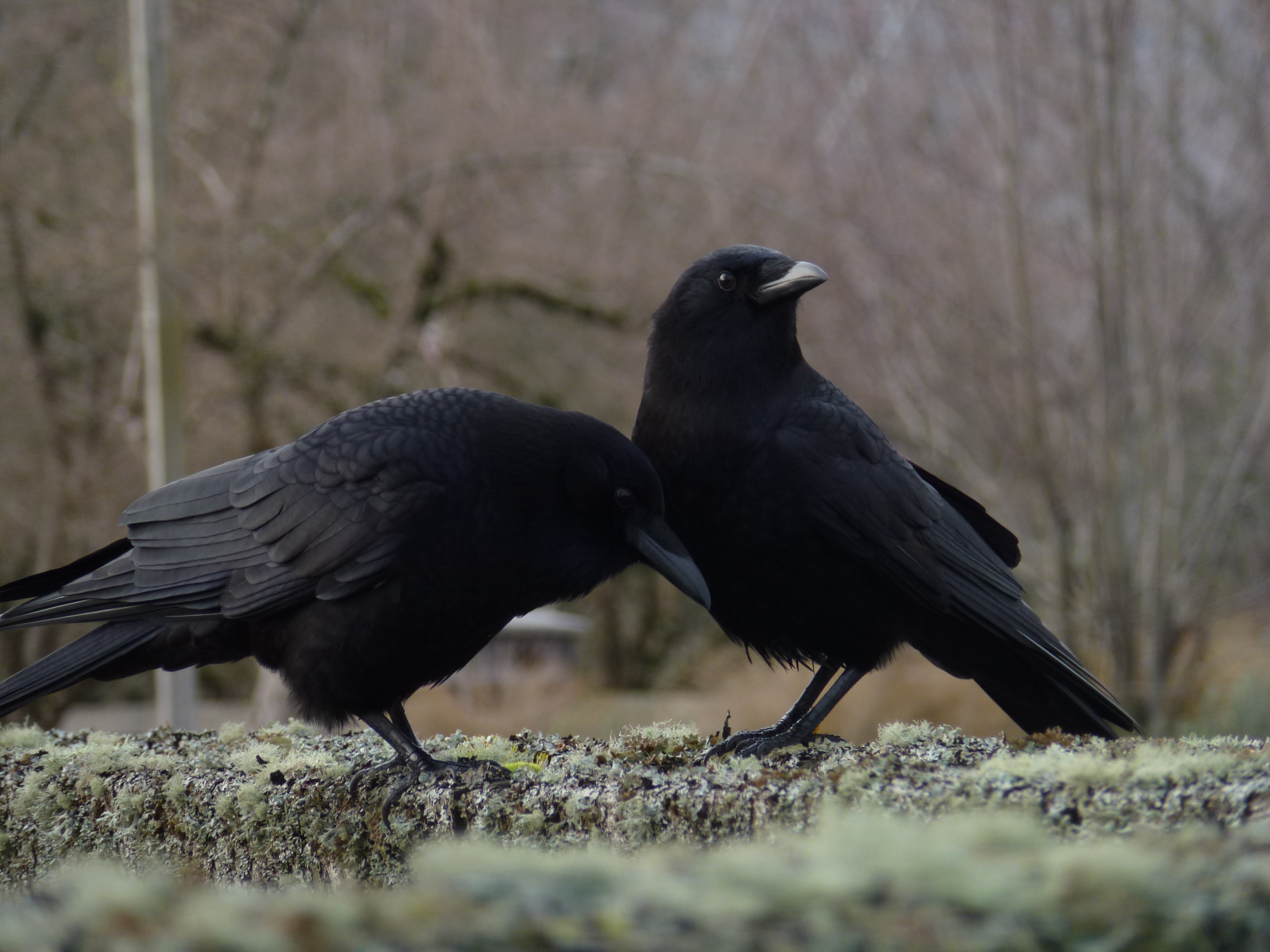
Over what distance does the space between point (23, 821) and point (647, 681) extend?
50.1 feet

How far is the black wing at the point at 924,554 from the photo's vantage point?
3.19 m

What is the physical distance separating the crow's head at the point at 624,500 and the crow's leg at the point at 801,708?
1.55ft

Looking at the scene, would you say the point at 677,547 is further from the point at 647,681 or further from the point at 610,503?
the point at 647,681

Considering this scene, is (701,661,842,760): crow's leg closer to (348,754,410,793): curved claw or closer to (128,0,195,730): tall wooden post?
(348,754,410,793): curved claw

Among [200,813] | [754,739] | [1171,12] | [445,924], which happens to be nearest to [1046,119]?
[1171,12]

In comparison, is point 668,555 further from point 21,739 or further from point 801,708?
point 21,739

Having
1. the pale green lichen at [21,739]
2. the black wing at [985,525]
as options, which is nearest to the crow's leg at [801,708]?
the black wing at [985,525]

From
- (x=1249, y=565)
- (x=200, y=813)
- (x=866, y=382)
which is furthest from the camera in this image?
(x=1249, y=565)

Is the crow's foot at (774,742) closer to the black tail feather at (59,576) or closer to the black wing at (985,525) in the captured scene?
the black wing at (985,525)

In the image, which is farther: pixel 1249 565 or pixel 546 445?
pixel 1249 565

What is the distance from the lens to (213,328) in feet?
37.3

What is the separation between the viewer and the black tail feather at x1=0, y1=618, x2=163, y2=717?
3.13 m

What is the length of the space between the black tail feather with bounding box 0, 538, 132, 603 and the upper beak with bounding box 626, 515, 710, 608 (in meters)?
1.49

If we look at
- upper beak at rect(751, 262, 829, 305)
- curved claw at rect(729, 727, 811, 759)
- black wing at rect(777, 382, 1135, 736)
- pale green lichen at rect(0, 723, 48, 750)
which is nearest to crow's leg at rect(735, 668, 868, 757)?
curved claw at rect(729, 727, 811, 759)
